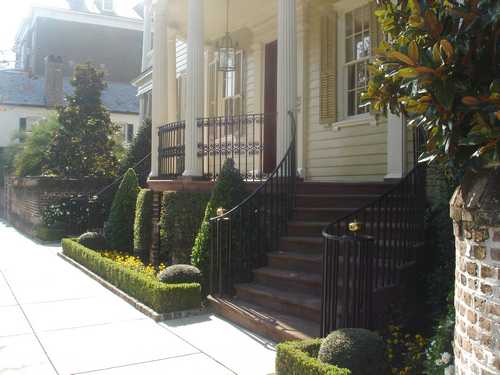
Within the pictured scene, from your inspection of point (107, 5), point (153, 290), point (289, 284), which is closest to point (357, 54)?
point (289, 284)

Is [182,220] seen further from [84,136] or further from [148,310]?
[84,136]

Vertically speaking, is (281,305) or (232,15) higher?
(232,15)

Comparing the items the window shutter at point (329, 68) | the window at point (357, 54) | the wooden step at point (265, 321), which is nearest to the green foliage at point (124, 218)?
the window shutter at point (329, 68)

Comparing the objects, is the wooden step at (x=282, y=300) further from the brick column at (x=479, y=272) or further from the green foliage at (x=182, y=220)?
the brick column at (x=479, y=272)

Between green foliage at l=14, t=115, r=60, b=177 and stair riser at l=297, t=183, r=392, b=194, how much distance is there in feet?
42.7

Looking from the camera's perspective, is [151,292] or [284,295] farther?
[151,292]

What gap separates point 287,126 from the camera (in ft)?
25.4

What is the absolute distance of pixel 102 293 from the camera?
806 cm

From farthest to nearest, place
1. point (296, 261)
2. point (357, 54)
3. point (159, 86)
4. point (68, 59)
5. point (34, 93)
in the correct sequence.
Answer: point (68, 59)
point (34, 93)
point (159, 86)
point (357, 54)
point (296, 261)

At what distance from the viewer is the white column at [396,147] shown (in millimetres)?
7109

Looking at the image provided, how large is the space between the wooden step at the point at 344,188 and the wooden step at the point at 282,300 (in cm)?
→ 201

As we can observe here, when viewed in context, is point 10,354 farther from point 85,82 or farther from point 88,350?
point 85,82

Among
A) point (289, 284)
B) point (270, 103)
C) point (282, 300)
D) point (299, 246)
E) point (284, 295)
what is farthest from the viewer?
point (270, 103)

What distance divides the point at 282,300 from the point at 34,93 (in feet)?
94.1
